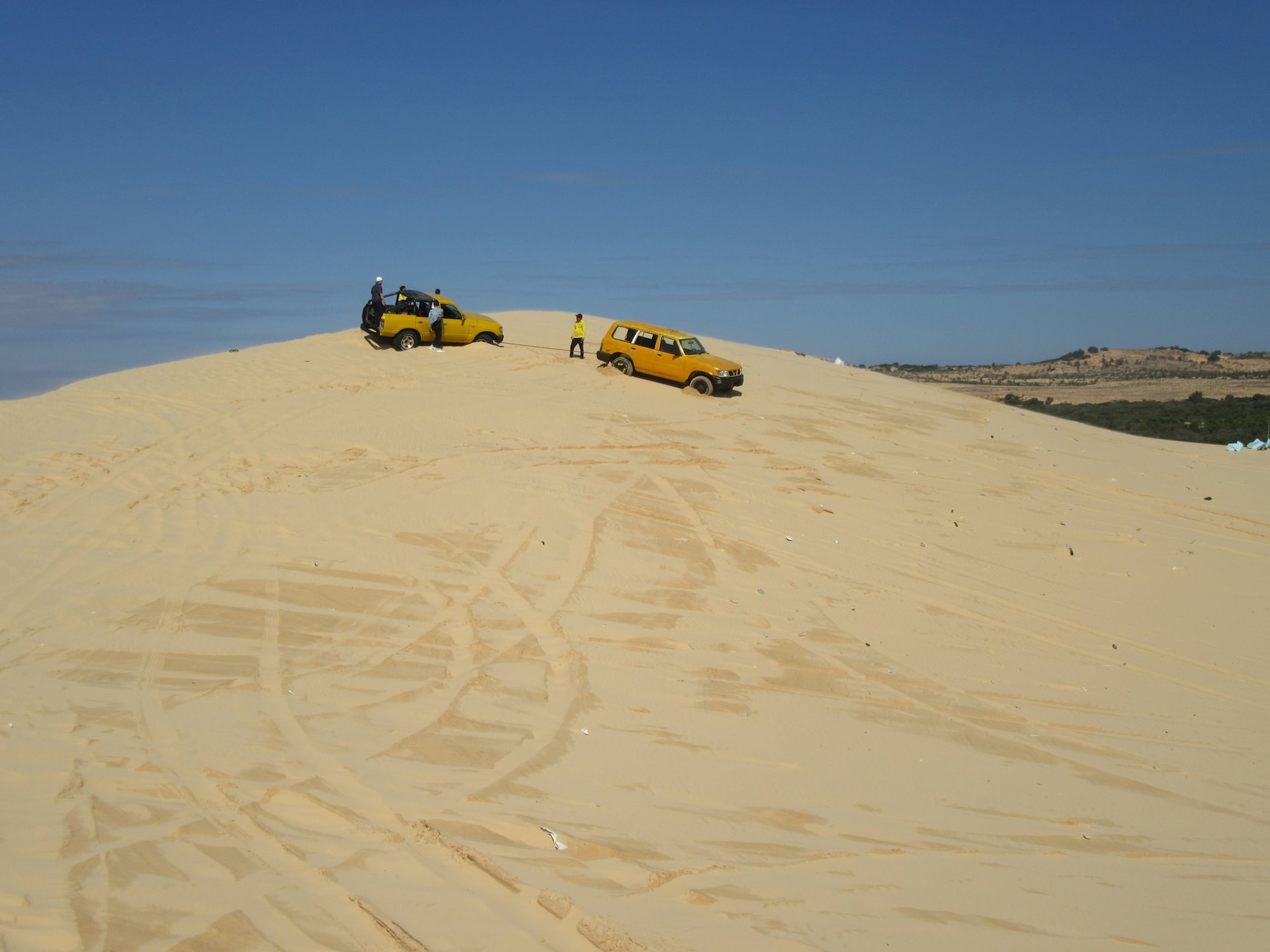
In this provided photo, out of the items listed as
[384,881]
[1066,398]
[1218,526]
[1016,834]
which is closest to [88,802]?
[384,881]

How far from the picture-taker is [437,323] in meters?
23.8

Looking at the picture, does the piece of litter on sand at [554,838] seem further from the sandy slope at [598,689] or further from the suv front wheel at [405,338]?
the suv front wheel at [405,338]

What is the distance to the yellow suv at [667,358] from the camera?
898 inches

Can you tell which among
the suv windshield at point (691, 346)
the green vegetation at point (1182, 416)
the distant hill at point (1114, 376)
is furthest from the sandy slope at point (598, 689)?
the distant hill at point (1114, 376)

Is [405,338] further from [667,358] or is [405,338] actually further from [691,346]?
[691,346]

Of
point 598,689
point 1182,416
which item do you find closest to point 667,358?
point 598,689

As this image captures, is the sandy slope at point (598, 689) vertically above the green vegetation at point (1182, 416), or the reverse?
the green vegetation at point (1182, 416)

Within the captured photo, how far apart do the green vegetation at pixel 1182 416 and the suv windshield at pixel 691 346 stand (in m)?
13.7

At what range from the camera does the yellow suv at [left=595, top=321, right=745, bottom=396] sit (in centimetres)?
2280

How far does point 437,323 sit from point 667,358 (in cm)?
607

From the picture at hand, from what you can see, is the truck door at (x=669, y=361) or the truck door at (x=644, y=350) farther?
the truck door at (x=644, y=350)

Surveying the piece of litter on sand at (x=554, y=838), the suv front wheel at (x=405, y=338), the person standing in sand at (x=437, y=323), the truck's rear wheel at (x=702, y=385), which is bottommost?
the piece of litter on sand at (x=554, y=838)

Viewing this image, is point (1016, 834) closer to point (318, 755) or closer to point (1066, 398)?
point (318, 755)

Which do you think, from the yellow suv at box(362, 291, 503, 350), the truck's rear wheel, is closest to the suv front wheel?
the yellow suv at box(362, 291, 503, 350)
